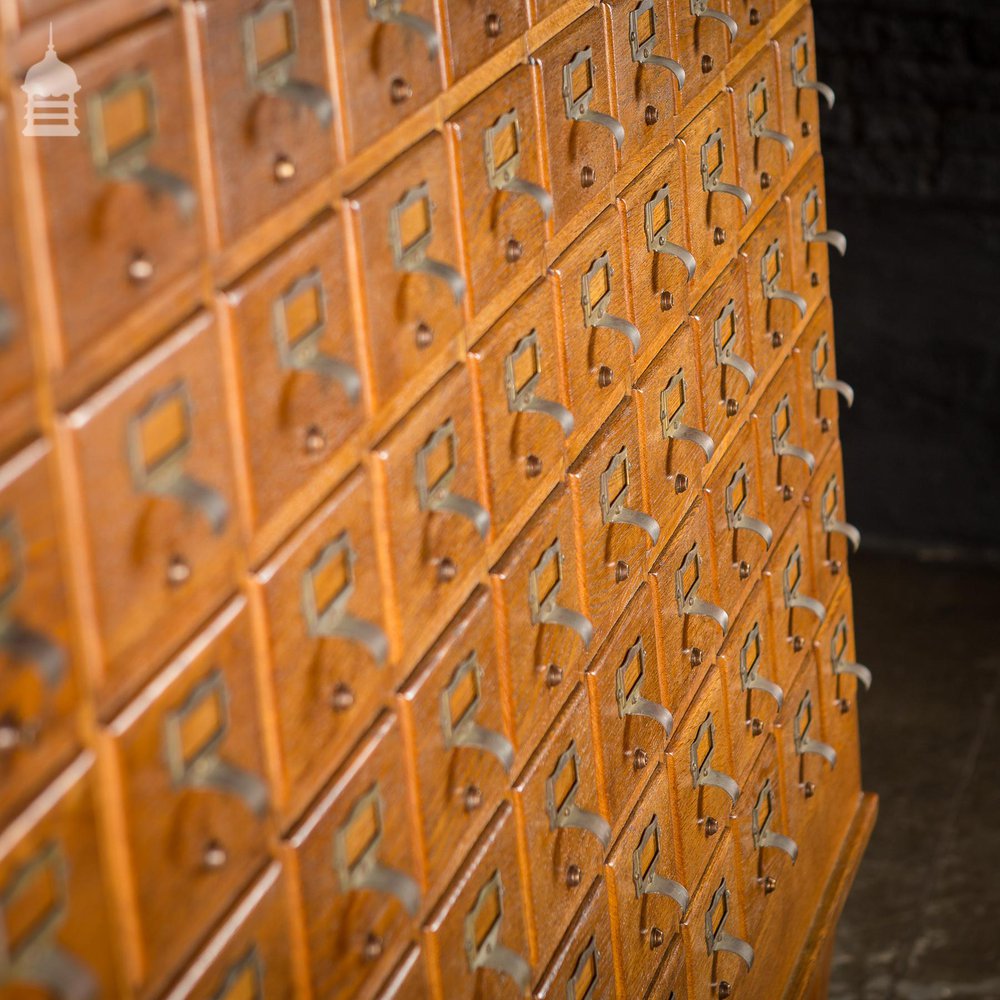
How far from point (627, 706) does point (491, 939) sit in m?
0.42

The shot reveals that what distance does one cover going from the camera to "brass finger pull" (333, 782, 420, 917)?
1364 millimetres

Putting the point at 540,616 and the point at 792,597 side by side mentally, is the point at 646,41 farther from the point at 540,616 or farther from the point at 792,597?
the point at 792,597

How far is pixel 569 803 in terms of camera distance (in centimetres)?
183

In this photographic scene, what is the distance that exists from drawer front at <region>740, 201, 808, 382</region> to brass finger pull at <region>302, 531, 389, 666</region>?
3.99ft

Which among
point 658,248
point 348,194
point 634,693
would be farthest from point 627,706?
point 348,194

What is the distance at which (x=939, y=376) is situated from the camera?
5.03m

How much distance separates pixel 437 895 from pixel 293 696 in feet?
1.21

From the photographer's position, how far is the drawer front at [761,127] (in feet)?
7.73

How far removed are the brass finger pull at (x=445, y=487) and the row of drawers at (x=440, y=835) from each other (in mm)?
128

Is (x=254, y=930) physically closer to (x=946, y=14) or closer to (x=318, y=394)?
(x=318, y=394)

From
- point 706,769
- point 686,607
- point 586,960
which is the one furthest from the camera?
point 706,769

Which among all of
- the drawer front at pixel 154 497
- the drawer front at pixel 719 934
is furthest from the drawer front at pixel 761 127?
the drawer front at pixel 154 497

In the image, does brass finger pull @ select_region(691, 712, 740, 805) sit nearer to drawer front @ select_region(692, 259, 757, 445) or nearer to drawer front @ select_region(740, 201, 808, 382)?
drawer front @ select_region(692, 259, 757, 445)

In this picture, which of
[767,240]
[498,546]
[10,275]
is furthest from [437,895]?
[767,240]
